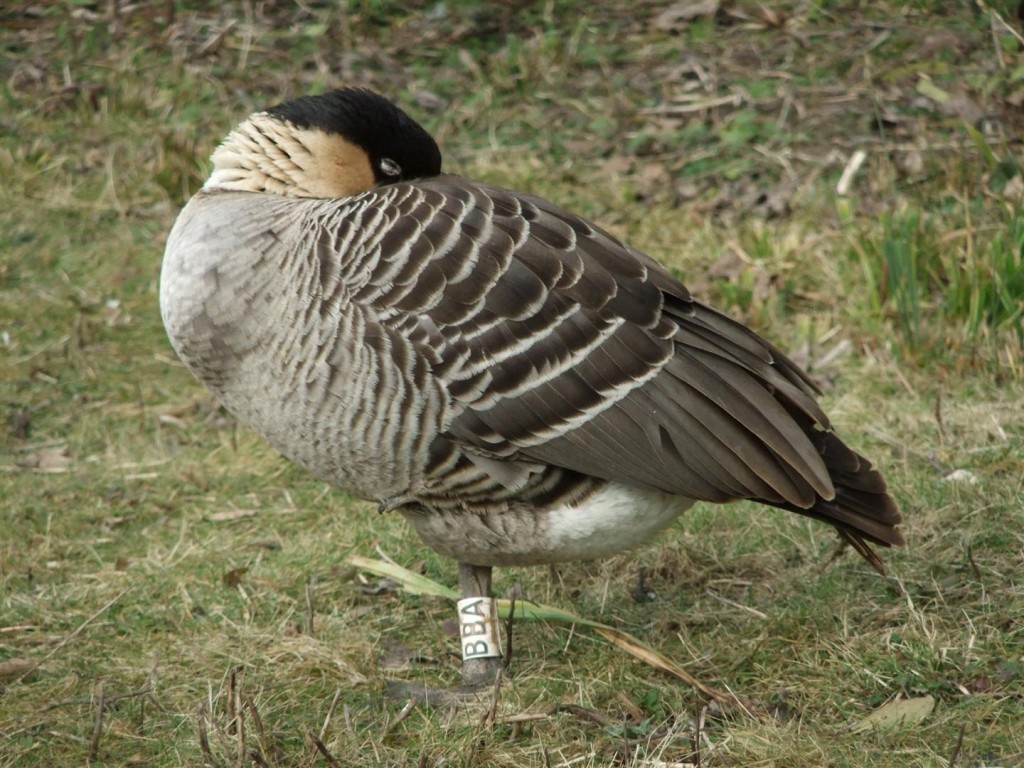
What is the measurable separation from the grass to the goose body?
0.55 m

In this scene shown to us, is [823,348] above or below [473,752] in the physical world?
below

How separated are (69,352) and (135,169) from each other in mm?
1705

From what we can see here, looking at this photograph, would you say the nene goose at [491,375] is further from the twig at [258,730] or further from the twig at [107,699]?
the twig at [107,699]

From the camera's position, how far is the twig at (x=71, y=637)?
4.25 metres

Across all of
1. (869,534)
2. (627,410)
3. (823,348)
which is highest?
(627,410)

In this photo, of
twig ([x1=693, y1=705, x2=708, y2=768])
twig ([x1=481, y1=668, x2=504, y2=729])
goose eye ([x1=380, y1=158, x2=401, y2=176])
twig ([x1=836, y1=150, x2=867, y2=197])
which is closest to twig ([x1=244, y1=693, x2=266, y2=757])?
twig ([x1=481, y1=668, x2=504, y2=729])

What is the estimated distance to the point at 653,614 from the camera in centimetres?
449

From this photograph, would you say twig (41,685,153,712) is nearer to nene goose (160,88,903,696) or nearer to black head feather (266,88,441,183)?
nene goose (160,88,903,696)

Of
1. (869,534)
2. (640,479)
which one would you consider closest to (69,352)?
(640,479)

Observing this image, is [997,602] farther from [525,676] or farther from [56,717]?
[56,717]

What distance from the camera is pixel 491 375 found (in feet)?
12.0

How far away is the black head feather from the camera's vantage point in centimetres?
402

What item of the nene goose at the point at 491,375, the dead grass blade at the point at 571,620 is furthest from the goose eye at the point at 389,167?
the dead grass blade at the point at 571,620

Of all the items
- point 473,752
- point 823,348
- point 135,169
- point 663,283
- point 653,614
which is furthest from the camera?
point 135,169
